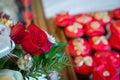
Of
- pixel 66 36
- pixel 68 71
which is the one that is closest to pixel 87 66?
pixel 68 71

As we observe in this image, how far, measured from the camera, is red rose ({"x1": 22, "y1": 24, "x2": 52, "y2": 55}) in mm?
382

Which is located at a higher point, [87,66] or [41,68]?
[41,68]

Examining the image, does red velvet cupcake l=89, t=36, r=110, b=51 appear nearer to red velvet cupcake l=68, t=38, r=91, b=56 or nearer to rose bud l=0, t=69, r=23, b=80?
red velvet cupcake l=68, t=38, r=91, b=56

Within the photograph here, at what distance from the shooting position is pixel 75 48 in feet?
2.42

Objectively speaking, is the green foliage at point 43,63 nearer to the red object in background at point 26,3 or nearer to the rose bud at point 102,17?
the rose bud at point 102,17

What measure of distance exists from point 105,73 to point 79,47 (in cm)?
17

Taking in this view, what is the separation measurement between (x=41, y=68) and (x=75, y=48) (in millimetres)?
324

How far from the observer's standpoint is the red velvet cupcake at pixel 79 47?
2.38 feet

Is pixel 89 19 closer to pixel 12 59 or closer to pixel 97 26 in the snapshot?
pixel 97 26

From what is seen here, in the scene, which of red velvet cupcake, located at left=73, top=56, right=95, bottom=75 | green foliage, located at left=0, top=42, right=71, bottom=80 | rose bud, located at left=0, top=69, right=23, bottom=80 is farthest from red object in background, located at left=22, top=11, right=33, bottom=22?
rose bud, located at left=0, top=69, right=23, bottom=80

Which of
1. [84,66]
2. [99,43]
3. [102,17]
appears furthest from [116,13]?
[84,66]

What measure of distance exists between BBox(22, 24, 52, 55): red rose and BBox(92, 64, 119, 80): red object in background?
243 mm

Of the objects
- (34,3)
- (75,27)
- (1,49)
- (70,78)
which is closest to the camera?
(1,49)

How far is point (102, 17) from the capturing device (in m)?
0.83
